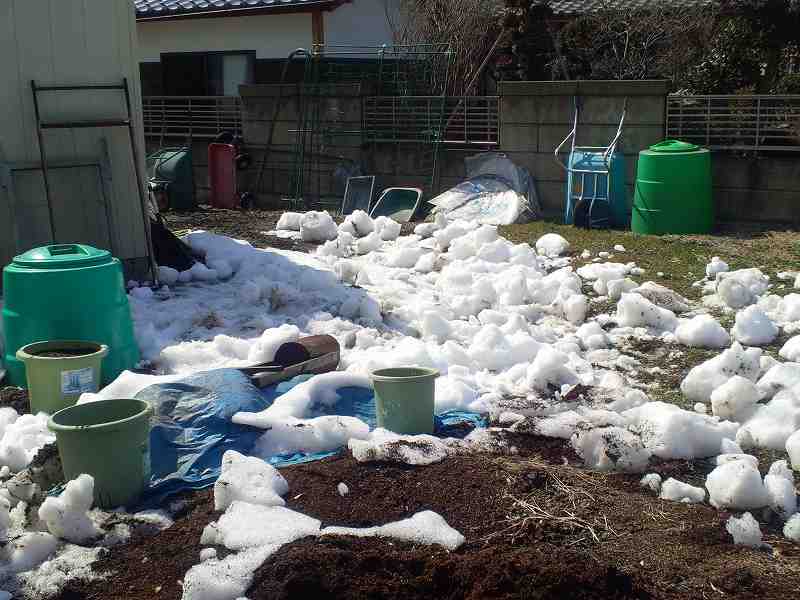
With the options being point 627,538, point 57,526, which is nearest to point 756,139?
point 627,538

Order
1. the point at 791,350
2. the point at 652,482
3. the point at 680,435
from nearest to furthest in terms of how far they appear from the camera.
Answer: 1. the point at 652,482
2. the point at 680,435
3. the point at 791,350

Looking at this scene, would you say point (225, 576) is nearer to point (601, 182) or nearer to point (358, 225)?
point (358, 225)

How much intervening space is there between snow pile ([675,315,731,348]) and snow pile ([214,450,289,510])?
291 centimetres

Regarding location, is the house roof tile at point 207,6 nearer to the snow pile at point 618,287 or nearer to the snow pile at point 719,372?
the snow pile at point 618,287

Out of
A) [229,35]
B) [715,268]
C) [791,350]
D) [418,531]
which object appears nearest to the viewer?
[418,531]

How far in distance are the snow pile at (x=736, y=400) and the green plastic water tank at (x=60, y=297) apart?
297 centimetres

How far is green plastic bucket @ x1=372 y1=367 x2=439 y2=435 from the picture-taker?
3.83 meters

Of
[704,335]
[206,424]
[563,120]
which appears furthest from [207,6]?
[206,424]

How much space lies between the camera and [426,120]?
1086 cm

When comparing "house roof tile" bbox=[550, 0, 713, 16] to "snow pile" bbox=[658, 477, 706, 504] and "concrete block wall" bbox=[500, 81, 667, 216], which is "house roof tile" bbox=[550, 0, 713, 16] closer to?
"concrete block wall" bbox=[500, 81, 667, 216]

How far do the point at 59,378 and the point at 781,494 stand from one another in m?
3.01

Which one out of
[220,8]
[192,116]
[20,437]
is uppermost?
[220,8]

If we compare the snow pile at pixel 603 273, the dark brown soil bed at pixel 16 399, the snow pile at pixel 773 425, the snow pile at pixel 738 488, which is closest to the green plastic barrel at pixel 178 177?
the snow pile at pixel 603 273

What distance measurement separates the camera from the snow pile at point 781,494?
321 centimetres
